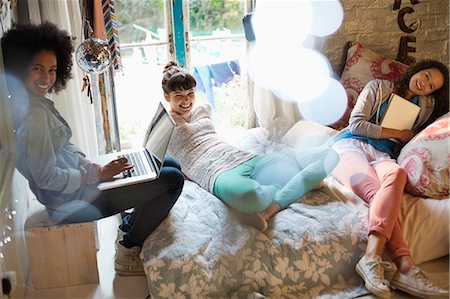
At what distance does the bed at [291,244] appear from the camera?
5.99 feet

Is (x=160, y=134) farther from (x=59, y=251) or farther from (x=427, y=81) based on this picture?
(x=427, y=81)

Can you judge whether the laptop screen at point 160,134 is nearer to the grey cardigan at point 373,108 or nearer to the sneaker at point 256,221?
the sneaker at point 256,221

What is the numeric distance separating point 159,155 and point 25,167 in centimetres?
49

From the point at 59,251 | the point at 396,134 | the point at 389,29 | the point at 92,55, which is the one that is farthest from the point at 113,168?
the point at 389,29

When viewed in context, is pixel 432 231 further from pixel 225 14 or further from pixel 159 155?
pixel 225 14

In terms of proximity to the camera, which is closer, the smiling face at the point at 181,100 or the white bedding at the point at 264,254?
the white bedding at the point at 264,254

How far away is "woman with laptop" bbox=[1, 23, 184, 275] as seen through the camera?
67.2 inches

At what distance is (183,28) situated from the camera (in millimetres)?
3041

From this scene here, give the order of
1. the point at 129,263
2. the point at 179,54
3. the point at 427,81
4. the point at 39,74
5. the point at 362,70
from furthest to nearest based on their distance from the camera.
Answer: the point at 179,54, the point at 362,70, the point at 427,81, the point at 129,263, the point at 39,74

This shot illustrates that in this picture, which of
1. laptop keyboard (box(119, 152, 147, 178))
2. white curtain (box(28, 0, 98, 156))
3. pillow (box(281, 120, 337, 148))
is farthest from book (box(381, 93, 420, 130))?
white curtain (box(28, 0, 98, 156))

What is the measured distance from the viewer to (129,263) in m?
2.01

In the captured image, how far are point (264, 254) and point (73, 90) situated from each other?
1072 millimetres

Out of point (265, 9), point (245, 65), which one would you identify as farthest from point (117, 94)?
point (265, 9)

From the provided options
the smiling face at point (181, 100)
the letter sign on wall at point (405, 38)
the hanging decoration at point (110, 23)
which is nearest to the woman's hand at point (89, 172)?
the smiling face at point (181, 100)
